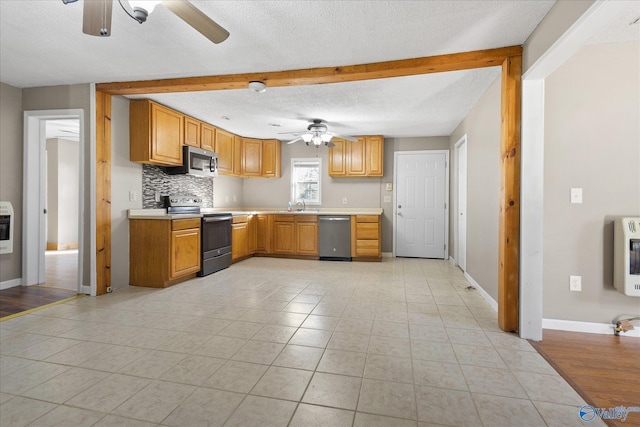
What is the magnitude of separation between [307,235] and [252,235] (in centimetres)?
107

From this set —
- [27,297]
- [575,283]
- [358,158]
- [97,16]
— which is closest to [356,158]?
[358,158]

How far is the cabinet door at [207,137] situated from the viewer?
494 centimetres

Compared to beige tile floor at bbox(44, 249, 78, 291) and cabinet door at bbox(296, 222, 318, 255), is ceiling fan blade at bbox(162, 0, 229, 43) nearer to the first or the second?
beige tile floor at bbox(44, 249, 78, 291)

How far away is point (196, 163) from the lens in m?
Answer: 4.65

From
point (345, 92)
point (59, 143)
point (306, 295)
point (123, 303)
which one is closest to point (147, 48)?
point (345, 92)

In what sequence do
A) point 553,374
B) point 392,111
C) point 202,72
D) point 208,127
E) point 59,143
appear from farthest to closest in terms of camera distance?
point 59,143 → point 208,127 → point 392,111 → point 202,72 → point 553,374

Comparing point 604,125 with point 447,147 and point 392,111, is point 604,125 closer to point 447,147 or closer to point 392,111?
point 392,111

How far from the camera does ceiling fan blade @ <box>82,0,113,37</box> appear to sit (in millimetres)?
1580

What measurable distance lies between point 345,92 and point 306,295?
240 centimetres

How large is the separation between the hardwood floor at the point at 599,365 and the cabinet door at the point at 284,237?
411cm

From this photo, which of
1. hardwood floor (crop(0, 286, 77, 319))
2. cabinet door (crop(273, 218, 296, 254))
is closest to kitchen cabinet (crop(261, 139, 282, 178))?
cabinet door (crop(273, 218, 296, 254))

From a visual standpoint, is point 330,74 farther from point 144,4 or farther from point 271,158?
point 271,158

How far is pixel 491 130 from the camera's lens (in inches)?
128

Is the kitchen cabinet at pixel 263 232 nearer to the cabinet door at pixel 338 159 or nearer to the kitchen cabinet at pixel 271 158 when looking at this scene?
the kitchen cabinet at pixel 271 158
